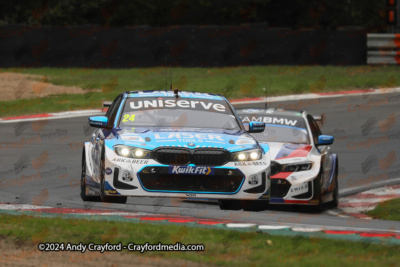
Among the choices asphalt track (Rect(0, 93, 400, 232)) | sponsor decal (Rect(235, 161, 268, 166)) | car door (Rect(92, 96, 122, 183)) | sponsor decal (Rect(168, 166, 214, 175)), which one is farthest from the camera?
car door (Rect(92, 96, 122, 183))

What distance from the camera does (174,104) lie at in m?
10.9

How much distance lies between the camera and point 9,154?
15250mm

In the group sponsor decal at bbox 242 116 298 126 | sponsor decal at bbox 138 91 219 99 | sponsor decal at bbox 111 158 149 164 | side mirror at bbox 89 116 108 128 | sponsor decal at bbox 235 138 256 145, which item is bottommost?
sponsor decal at bbox 242 116 298 126

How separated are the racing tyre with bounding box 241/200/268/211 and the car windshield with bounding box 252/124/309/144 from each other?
2447mm

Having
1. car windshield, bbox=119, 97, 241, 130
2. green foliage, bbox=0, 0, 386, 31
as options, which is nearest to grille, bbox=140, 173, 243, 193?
car windshield, bbox=119, 97, 241, 130

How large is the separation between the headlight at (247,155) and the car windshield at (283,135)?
8.25 feet

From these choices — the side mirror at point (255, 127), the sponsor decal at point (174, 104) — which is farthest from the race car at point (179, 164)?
the sponsor decal at point (174, 104)

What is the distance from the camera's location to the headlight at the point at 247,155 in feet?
31.4

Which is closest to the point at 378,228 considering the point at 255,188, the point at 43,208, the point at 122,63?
the point at 255,188

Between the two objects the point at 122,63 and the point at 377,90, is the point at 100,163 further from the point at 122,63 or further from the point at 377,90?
the point at 122,63

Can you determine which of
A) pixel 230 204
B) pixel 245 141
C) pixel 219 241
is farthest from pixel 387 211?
pixel 219 241

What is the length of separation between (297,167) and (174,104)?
5.86 feet

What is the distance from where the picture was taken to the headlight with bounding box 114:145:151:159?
945 centimetres

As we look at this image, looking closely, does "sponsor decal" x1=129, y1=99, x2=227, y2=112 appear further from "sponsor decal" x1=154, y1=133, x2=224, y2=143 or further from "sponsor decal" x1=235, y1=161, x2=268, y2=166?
"sponsor decal" x1=235, y1=161, x2=268, y2=166
